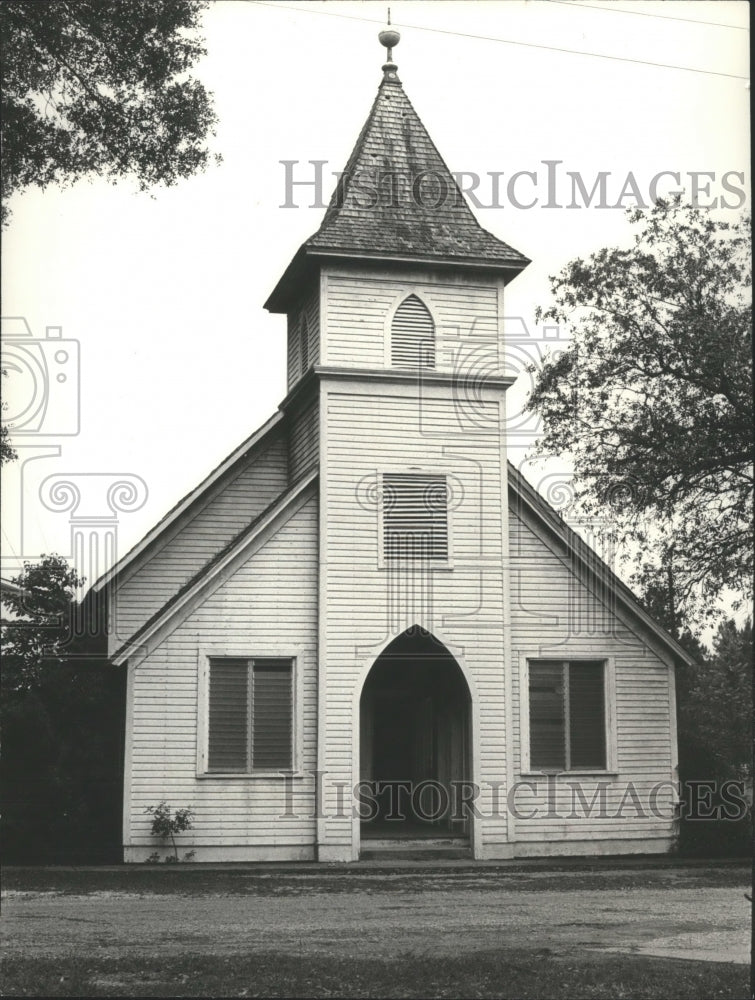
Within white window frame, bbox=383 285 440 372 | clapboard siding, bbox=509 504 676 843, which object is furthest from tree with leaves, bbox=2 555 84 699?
clapboard siding, bbox=509 504 676 843

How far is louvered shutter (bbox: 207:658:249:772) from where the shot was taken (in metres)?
21.1

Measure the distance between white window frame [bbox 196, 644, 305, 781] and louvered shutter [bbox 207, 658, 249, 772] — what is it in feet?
0.28

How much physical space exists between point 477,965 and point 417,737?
535 inches

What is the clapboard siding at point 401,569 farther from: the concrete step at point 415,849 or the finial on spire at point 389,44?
the finial on spire at point 389,44

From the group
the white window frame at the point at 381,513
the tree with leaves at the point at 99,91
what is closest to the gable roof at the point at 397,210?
Answer: the white window frame at the point at 381,513

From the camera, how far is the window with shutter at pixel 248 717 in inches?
832

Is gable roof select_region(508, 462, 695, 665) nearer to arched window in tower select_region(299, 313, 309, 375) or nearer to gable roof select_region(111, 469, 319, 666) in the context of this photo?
gable roof select_region(111, 469, 319, 666)

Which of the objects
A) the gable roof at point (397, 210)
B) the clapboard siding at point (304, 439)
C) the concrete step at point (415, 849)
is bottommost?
the concrete step at point (415, 849)

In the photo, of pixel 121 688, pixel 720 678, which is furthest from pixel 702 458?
pixel 720 678

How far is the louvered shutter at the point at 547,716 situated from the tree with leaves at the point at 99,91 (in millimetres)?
11880

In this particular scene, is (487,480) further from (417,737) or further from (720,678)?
(720,678)

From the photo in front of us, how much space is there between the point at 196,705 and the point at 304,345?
6887 mm

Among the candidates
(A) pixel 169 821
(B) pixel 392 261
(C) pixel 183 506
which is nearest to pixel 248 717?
(A) pixel 169 821

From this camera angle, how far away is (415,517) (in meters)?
22.1
